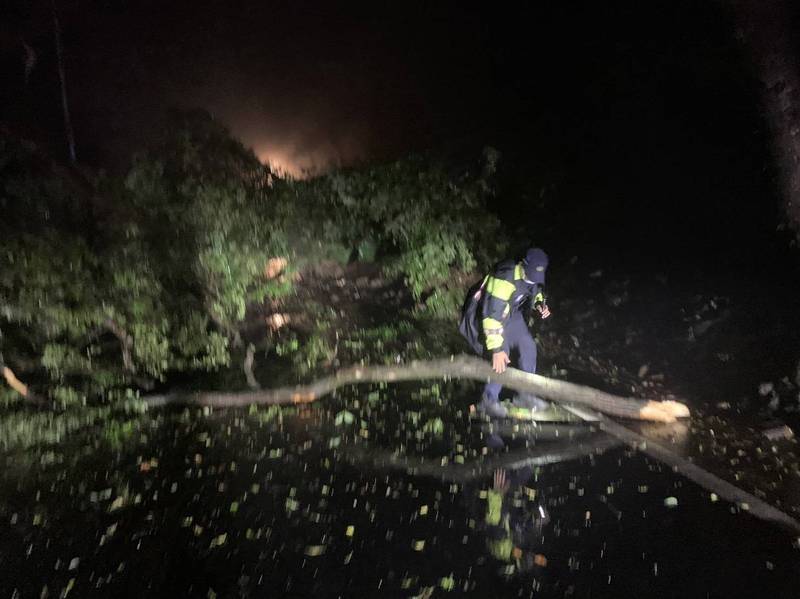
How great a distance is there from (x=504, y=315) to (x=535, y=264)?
48 cm

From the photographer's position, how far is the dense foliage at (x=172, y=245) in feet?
16.7

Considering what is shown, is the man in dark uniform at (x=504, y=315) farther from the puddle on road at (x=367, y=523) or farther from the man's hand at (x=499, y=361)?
the puddle on road at (x=367, y=523)

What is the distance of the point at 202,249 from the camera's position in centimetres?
569

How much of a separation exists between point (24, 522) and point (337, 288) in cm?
567

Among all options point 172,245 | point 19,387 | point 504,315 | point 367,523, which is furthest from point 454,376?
point 19,387

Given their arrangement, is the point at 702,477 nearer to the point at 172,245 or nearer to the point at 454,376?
the point at 454,376

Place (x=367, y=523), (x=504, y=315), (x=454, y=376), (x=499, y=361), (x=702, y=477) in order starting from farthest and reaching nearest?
(x=454, y=376) < (x=499, y=361) < (x=504, y=315) < (x=702, y=477) < (x=367, y=523)

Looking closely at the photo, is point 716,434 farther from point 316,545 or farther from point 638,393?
point 316,545

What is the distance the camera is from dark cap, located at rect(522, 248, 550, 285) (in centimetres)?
424

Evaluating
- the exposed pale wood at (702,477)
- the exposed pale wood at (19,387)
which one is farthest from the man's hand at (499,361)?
the exposed pale wood at (19,387)

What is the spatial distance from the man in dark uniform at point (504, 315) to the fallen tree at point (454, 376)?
0.16 meters

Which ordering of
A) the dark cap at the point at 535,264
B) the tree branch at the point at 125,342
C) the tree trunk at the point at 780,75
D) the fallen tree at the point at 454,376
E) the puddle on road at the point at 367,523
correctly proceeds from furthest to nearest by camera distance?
the tree trunk at the point at 780,75
the tree branch at the point at 125,342
the fallen tree at the point at 454,376
the dark cap at the point at 535,264
the puddle on road at the point at 367,523

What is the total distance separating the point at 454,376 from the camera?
520 centimetres

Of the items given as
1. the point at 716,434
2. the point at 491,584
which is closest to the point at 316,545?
the point at 491,584
